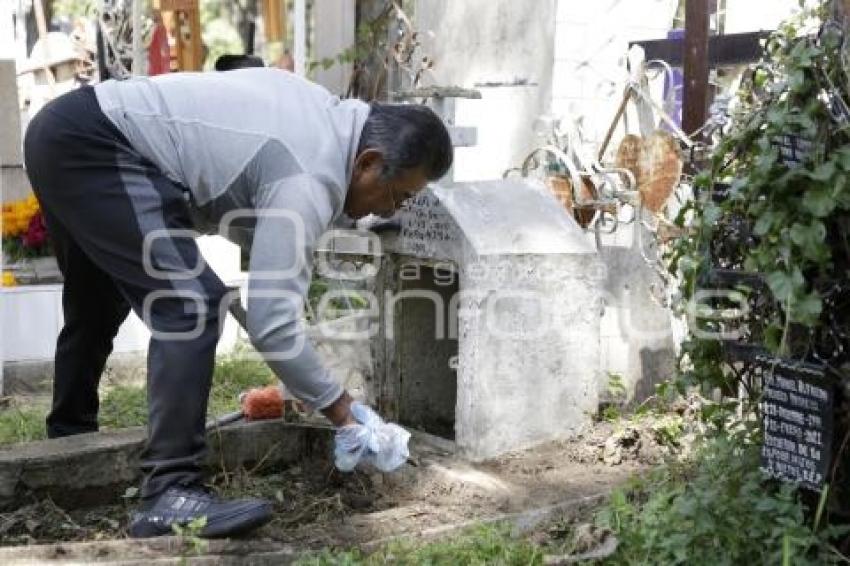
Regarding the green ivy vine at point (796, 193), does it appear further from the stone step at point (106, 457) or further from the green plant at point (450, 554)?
the stone step at point (106, 457)

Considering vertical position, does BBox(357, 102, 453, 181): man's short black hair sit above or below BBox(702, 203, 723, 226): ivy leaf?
above

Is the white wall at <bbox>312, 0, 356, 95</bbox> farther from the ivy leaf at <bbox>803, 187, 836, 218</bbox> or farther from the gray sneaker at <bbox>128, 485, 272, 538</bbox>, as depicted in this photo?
the ivy leaf at <bbox>803, 187, 836, 218</bbox>

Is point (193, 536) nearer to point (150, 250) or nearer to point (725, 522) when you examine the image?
point (150, 250)

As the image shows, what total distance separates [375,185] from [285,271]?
450 millimetres

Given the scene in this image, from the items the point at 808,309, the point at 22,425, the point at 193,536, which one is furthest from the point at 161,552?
the point at 22,425

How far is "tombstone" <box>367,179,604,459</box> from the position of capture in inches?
170

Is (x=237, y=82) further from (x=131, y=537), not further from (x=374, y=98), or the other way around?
(x=374, y=98)

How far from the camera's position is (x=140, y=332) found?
6.73m

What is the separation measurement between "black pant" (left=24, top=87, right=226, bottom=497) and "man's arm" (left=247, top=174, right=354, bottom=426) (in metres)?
0.23

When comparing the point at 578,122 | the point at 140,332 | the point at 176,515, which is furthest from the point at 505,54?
the point at 176,515

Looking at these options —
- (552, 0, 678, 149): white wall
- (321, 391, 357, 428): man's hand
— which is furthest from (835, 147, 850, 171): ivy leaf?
(552, 0, 678, 149): white wall

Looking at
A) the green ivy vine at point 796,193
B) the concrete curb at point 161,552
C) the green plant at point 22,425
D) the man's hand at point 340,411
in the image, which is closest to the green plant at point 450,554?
the concrete curb at point 161,552

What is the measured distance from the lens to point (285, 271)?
3281 mm

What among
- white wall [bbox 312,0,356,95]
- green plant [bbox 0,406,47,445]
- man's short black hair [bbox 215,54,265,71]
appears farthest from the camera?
white wall [bbox 312,0,356,95]
